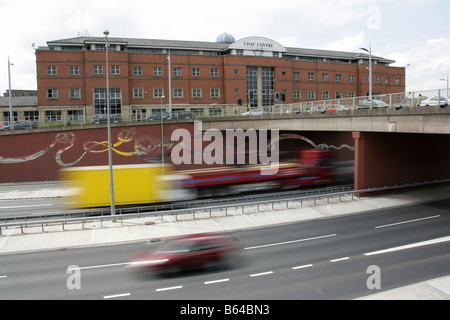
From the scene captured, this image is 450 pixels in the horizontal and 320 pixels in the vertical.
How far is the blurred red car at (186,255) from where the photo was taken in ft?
39.0

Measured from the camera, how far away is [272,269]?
42.1 ft

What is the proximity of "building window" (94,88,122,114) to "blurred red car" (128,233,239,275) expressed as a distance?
41512 mm

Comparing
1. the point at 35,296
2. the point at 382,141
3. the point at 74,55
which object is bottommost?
the point at 35,296

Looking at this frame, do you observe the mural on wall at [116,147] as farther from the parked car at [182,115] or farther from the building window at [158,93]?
the building window at [158,93]

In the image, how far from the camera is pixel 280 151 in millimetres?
44781

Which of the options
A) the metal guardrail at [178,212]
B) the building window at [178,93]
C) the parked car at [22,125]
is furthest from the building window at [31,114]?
the metal guardrail at [178,212]

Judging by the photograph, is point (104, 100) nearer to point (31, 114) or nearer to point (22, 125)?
point (31, 114)

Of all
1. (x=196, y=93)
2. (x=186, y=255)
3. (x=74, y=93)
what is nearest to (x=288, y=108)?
(x=186, y=255)

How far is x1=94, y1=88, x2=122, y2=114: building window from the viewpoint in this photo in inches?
1971

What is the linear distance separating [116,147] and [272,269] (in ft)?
96.4

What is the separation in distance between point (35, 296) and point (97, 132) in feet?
93.5

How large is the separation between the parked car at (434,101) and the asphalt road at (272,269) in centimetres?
642
